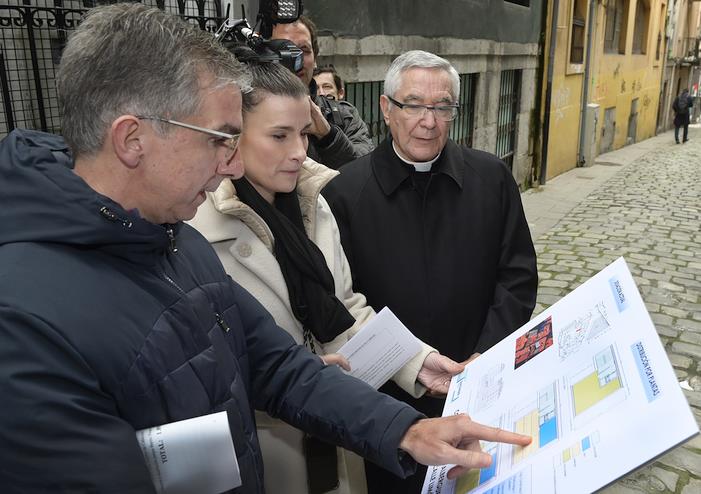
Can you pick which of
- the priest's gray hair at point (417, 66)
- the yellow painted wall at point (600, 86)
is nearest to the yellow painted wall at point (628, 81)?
the yellow painted wall at point (600, 86)

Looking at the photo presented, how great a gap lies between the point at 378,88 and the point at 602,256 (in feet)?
11.9

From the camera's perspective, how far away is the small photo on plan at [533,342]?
57.6 inches

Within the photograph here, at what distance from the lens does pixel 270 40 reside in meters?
2.37

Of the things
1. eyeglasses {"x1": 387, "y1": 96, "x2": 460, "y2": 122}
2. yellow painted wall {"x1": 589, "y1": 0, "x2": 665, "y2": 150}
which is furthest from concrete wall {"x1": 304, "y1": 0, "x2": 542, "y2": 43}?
yellow painted wall {"x1": 589, "y1": 0, "x2": 665, "y2": 150}

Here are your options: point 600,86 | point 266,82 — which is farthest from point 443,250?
point 600,86

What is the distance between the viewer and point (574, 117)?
1483 cm

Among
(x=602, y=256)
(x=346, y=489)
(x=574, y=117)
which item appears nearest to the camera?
(x=346, y=489)

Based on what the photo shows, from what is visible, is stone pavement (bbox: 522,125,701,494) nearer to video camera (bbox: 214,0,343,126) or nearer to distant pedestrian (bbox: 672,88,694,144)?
video camera (bbox: 214,0,343,126)

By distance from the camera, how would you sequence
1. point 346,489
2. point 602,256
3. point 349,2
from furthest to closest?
point 602,256, point 349,2, point 346,489

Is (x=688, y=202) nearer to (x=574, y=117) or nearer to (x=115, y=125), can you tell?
(x=574, y=117)

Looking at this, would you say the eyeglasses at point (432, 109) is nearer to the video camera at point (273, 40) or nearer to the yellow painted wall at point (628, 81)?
the video camera at point (273, 40)

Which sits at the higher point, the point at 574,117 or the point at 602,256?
the point at 574,117

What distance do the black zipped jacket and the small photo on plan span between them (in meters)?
0.33

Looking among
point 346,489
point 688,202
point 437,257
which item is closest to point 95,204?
point 346,489
